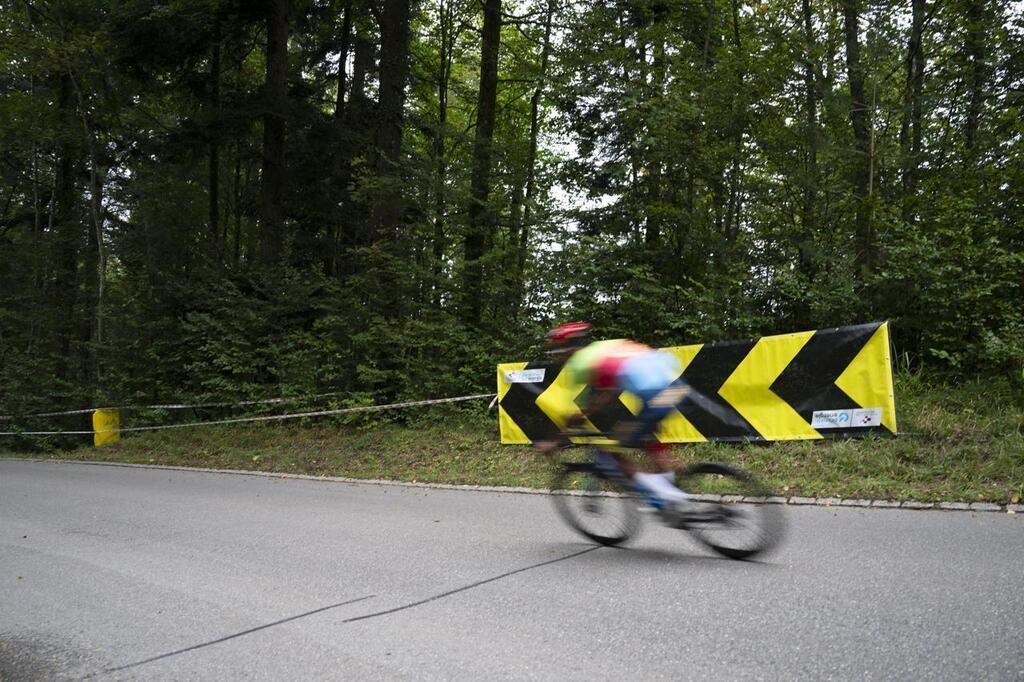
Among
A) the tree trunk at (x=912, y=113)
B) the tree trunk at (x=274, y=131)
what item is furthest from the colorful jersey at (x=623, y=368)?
the tree trunk at (x=274, y=131)

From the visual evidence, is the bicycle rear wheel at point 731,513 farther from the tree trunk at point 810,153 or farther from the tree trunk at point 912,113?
the tree trunk at point 912,113

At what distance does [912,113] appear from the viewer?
12.8 m

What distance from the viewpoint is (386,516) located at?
7.77 m

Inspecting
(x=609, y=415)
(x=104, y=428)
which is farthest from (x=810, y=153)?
(x=104, y=428)

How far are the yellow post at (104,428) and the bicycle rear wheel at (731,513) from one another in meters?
17.7

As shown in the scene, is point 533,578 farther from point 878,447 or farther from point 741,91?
point 741,91

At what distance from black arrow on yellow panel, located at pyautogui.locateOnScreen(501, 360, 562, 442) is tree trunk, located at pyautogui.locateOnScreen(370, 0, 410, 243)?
5801 millimetres

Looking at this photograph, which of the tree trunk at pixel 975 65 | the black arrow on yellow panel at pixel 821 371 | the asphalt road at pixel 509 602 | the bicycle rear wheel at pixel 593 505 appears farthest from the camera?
the tree trunk at pixel 975 65

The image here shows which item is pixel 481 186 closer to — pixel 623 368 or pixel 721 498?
pixel 623 368

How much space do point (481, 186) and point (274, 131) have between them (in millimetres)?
7657

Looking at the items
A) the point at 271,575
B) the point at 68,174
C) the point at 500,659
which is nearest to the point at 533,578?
the point at 500,659

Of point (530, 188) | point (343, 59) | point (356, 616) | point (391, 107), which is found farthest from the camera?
point (343, 59)

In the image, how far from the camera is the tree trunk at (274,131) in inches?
754

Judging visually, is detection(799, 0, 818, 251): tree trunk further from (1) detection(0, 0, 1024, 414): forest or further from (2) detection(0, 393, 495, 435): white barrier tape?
(2) detection(0, 393, 495, 435): white barrier tape
